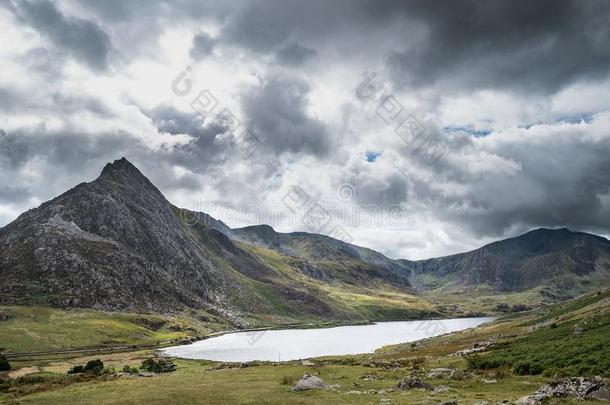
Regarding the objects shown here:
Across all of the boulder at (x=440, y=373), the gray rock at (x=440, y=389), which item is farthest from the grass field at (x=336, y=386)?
the boulder at (x=440, y=373)

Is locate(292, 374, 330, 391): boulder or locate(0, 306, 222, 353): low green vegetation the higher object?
locate(0, 306, 222, 353): low green vegetation

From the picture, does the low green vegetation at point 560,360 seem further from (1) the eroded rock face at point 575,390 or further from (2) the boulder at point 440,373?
(1) the eroded rock face at point 575,390

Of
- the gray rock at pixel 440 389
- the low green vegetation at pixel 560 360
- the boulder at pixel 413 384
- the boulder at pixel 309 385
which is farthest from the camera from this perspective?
the boulder at pixel 309 385

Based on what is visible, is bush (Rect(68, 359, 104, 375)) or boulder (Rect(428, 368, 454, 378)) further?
bush (Rect(68, 359, 104, 375))

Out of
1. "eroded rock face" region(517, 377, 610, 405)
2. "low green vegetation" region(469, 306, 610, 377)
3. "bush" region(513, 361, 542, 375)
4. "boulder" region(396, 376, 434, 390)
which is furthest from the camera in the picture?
"bush" region(513, 361, 542, 375)

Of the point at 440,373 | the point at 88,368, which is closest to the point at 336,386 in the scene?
the point at 440,373

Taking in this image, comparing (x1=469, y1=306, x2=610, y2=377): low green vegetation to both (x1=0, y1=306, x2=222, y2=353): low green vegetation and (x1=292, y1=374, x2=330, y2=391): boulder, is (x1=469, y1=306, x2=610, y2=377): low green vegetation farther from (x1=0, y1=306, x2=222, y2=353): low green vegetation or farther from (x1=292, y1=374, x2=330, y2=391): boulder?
(x1=0, y1=306, x2=222, y2=353): low green vegetation

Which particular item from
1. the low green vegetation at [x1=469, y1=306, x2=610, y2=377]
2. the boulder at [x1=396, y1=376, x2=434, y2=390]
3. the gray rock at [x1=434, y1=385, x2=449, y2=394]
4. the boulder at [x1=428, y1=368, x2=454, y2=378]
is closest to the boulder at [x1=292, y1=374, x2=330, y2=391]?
the boulder at [x1=396, y1=376, x2=434, y2=390]

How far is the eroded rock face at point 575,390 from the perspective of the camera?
3560cm

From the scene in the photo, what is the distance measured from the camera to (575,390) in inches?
1453

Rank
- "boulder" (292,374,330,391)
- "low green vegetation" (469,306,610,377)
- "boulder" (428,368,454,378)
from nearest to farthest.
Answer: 1. "low green vegetation" (469,306,610,377)
2. "boulder" (292,374,330,391)
3. "boulder" (428,368,454,378)

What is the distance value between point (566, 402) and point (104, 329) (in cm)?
17799

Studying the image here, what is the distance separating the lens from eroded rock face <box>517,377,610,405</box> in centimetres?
3560

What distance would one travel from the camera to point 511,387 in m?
45.8
